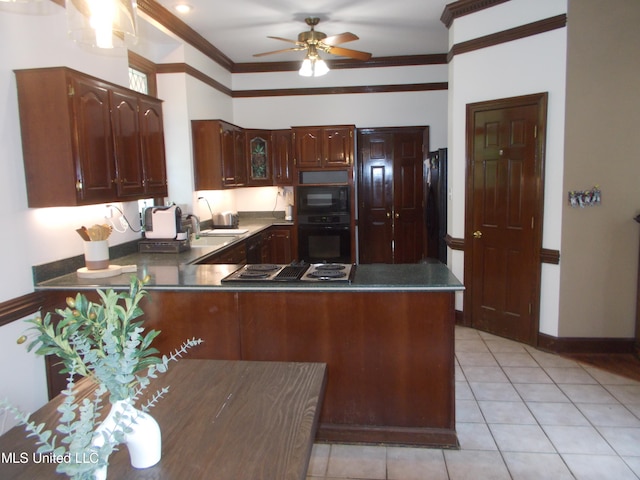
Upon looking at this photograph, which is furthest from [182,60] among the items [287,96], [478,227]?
[478,227]

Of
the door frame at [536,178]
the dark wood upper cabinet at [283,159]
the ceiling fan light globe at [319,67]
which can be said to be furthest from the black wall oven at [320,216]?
the door frame at [536,178]

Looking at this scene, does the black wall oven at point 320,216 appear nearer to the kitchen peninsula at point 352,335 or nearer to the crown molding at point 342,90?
the crown molding at point 342,90

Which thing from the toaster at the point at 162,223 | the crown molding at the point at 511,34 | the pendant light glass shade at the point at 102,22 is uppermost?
the crown molding at the point at 511,34

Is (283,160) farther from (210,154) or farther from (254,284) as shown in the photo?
(254,284)

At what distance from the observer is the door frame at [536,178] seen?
3.93 meters

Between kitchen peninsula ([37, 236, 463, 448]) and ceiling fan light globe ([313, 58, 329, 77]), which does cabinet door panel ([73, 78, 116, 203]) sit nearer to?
kitchen peninsula ([37, 236, 463, 448])

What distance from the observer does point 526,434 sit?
9.19ft

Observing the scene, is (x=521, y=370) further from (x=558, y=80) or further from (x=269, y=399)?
(x=269, y=399)

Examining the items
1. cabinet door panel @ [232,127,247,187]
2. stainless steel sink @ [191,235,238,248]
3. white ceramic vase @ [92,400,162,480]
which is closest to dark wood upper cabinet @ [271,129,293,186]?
cabinet door panel @ [232,127,247,187]

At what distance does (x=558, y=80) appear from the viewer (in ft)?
12.5

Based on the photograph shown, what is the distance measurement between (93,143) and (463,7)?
11.4ft

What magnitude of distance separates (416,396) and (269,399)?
1.33 meters

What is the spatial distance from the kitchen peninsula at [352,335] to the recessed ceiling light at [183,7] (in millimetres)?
2820

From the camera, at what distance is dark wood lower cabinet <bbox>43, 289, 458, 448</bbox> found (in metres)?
2.58
